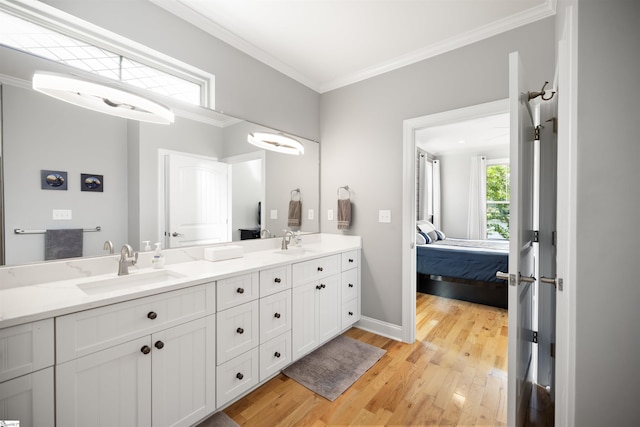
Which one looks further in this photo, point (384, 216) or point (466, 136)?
point (466, 136)

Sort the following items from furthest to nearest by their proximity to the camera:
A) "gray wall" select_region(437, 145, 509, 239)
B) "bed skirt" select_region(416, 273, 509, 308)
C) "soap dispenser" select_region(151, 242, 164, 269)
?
"gray wall" select_region(437, 145, 509, 239), "bed skirt" select_region(416, 273, 509, 308), "soap dispenser" select_region(151, 242, 164, 269)

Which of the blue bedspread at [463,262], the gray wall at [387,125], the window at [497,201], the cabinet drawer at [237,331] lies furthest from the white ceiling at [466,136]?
the cabinet drawer at [237,331]

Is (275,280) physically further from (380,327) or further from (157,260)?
(380,327)

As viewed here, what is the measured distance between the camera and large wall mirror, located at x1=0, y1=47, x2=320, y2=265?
4.30 ft

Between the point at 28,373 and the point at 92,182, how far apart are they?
97 centimetres

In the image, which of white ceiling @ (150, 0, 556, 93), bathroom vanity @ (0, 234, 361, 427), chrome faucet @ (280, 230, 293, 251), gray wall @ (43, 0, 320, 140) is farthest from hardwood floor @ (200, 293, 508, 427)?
white ceiling @ (150, 0, 556, 93)

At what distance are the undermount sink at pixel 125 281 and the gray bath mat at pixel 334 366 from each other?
1.12 m

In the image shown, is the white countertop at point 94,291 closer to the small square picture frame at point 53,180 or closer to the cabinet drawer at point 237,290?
the cabinet drawer at point 237,290

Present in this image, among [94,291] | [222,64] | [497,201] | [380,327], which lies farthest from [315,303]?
[497,201]

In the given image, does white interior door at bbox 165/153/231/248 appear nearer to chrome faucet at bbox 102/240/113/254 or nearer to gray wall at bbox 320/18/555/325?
chrome faucet at bbox 102/240/113/254

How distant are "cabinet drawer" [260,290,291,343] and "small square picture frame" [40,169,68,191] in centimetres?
124

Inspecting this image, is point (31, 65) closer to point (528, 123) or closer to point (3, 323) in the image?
point (3, 323)

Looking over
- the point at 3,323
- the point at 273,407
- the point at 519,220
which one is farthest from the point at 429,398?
the point at 3,323

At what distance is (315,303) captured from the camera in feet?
7.22
